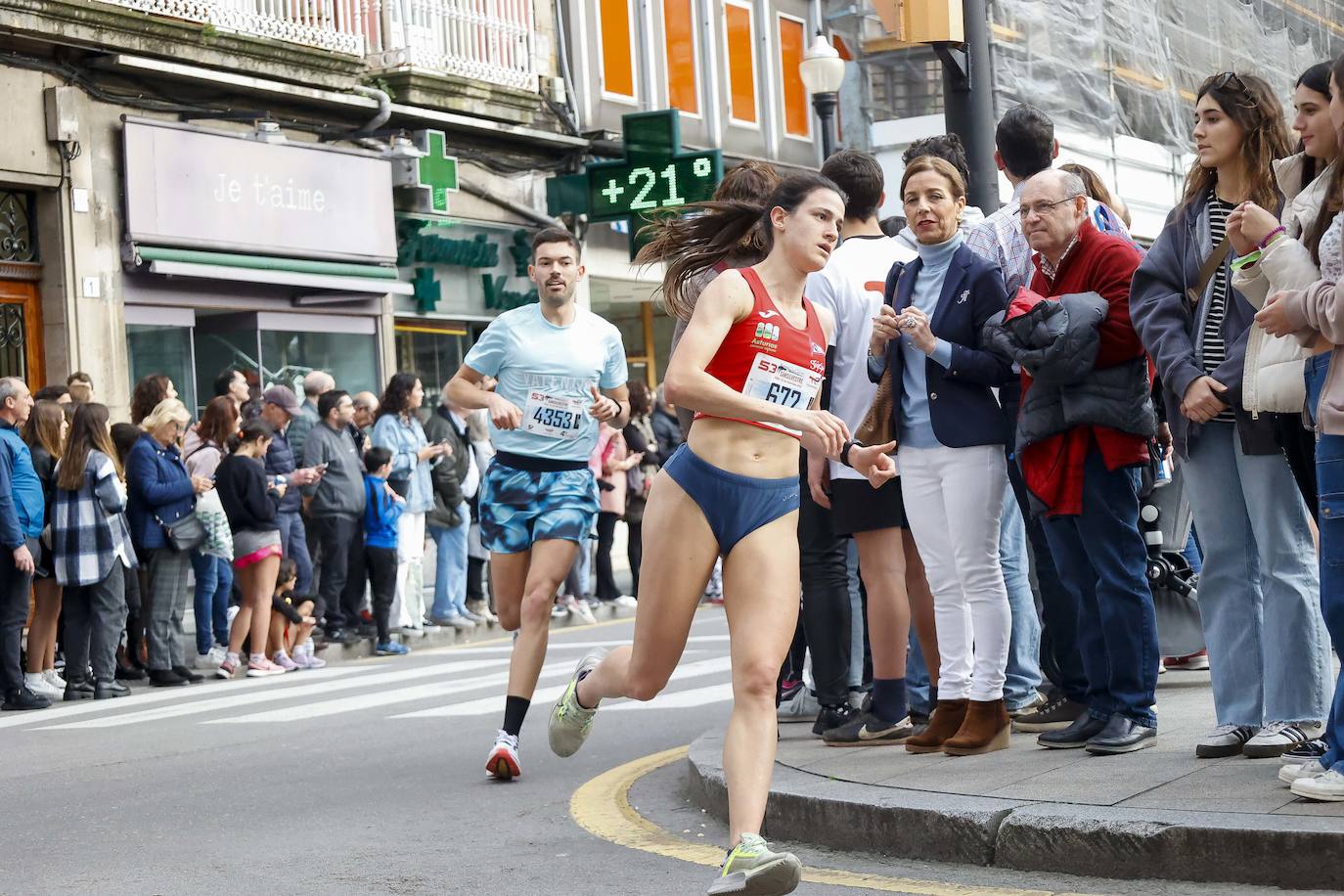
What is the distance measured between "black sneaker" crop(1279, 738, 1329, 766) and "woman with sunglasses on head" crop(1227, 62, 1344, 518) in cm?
81

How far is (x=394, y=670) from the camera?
44.3 feet

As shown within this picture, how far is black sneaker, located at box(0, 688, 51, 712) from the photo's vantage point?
39.5 feet

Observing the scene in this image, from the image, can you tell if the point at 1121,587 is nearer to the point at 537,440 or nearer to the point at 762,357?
the point at 762,357

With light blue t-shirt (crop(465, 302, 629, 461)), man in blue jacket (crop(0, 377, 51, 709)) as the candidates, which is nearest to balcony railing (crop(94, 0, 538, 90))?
man in blue jacket (crop(0, 377, 51, 709))

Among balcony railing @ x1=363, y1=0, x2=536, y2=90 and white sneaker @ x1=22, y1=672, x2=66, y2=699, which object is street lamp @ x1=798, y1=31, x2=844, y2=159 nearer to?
balcony railing @ x1=363, y1=0, x2=536, y2=90

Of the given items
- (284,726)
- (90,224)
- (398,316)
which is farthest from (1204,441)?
(398,316)

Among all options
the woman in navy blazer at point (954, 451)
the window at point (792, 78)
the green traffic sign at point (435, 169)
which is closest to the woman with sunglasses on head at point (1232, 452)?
the woman in navy blazer at point (954, 451)

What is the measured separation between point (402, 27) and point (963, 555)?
631 inches

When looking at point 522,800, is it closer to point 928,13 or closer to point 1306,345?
point 1306,345

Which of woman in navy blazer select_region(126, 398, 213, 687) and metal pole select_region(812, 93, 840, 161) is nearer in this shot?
woman in navy blazer select_region(126, 398, 213, 687)

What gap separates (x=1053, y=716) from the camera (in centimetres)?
723

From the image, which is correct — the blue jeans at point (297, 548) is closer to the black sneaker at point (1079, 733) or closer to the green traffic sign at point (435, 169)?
the green traffic sign at point (435, 169)

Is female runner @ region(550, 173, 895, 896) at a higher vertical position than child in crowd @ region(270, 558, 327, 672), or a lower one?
higher

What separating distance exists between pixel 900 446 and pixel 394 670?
23.8ft
